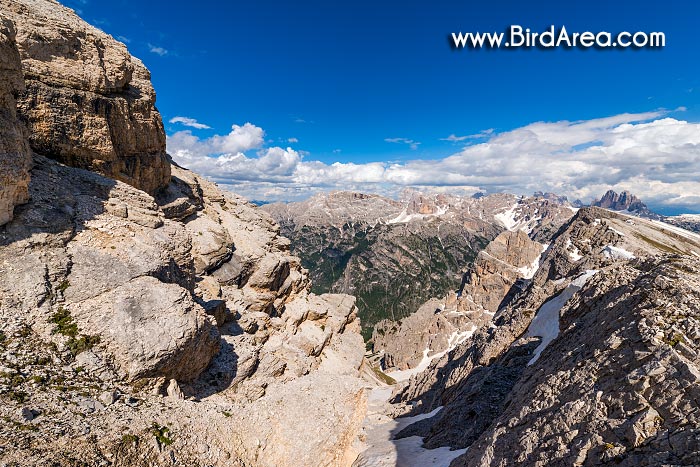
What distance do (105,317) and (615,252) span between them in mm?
113074

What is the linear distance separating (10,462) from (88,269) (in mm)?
11231

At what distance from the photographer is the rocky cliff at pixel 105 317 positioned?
557 inches

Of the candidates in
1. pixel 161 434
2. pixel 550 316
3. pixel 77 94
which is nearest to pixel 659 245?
pixel 550 316

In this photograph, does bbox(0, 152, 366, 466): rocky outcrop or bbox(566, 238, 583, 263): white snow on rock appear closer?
bbox(0, 152, 366, 466): rocky outcrop

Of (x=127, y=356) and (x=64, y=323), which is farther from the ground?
(x=64, y=323)

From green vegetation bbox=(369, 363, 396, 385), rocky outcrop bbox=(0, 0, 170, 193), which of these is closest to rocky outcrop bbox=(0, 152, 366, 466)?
rocky outcrop bbox=(0, 0, 170, 193)

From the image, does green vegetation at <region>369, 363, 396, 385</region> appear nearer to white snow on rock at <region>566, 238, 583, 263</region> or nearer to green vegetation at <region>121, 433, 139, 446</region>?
white snow on rock at <region>566, 238, 583, 263</region>

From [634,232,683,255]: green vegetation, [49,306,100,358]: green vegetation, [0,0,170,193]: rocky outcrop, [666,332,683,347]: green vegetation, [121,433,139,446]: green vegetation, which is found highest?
[0,0,170,193]: rocky outcrop

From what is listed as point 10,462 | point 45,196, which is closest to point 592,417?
point 10,462

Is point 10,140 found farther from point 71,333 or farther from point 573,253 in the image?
point 573,253

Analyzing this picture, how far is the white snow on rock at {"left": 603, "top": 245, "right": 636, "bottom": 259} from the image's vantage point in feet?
280

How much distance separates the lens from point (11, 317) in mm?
15773

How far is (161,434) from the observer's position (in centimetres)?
1502

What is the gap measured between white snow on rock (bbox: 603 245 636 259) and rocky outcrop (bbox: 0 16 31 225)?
109 metres
